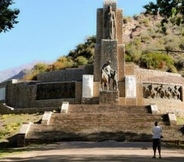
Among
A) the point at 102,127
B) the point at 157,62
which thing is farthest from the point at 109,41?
the point at 157,62

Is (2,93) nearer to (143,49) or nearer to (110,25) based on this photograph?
(110,25)

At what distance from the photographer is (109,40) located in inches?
1390

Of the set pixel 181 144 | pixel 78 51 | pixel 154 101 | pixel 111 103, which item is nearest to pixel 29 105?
pixel 111 103

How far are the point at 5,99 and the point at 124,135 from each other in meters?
15.3

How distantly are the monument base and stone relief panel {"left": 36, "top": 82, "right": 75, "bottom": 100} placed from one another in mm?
2214

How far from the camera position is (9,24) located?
17.8 meters

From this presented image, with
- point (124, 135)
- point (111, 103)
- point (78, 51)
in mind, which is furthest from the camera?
point (78, 51)

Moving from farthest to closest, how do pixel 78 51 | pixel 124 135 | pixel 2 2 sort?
pixel 78 51
pixel 124 135
pixel 2 2

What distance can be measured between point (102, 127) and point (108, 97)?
339 inches

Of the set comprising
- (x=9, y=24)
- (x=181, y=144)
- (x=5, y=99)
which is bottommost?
(x=181, y=144)

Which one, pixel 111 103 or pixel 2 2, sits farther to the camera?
pixel 111 103

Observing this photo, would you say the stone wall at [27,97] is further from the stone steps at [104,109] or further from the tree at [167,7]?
the tree at [167,7]

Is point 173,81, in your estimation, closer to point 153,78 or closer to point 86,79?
point 153,78

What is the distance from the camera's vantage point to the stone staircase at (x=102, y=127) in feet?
72.4
